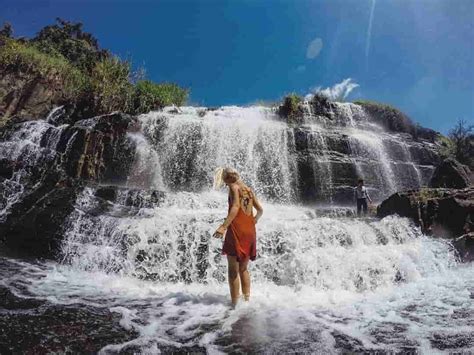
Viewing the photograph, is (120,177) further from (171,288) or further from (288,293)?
(288,293)

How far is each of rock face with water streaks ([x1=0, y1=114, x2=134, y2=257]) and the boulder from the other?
9.85 meters

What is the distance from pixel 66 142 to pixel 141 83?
20.7ft

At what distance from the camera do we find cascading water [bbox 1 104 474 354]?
4.23m

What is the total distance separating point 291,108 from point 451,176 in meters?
6.92

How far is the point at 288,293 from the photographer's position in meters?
6.36

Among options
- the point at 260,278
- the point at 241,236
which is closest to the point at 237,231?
the point at 241,236

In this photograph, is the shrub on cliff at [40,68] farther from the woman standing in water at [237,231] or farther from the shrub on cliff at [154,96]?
the woman standing in water at [237,231]

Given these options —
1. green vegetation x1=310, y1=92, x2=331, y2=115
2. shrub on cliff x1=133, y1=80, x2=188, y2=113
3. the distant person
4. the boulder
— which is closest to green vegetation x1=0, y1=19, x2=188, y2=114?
shrub on cliff x1=133, y1=80, x2=188, y2=113

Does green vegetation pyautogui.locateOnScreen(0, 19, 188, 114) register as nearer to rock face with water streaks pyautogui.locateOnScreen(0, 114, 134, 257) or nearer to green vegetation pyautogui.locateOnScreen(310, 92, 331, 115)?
rock face with water streaks pyautogui.locateOnScreen(0, 114, 134, 257)

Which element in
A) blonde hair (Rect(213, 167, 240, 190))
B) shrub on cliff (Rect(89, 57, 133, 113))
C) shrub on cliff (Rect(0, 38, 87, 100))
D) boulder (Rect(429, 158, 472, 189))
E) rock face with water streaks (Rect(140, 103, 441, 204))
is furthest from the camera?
shrub on cliff (Rect(0, 38, 87, 100))

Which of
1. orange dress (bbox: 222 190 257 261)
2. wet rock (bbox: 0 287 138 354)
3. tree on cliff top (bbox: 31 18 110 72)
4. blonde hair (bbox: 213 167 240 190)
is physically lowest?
wet rock (bbox: 0 287 138 354)

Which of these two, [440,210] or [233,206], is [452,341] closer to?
[233,206]

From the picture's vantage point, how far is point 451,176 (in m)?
12.9

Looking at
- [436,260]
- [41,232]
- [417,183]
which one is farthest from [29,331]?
[417,183]
